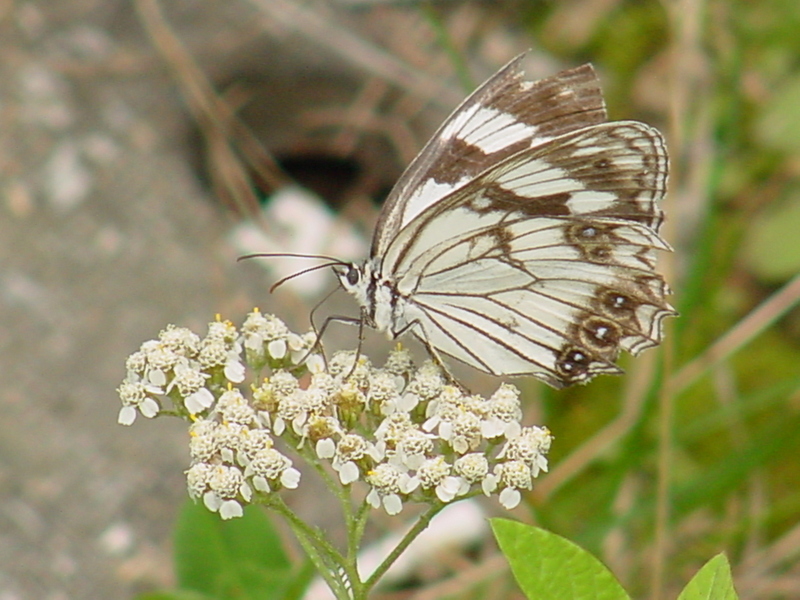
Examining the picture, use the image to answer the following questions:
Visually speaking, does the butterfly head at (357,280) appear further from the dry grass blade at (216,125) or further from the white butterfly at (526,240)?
the dry grass blade at (216,125)

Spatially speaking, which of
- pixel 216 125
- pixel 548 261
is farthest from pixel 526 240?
pixel 216 125

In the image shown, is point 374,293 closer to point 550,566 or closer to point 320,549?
point 320,549

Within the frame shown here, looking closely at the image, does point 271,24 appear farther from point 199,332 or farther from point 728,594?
point 728,594

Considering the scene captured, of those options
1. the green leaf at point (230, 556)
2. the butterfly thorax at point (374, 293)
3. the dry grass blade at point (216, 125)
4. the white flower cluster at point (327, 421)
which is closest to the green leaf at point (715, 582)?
the white flower cluster at point (327, 421)

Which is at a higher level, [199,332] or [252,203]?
[252,203]

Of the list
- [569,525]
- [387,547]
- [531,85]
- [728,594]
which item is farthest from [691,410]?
[728,594]

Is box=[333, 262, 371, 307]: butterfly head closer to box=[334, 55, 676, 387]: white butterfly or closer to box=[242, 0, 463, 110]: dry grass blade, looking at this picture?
box=[334, 55, 676, 387]: white butterfly
